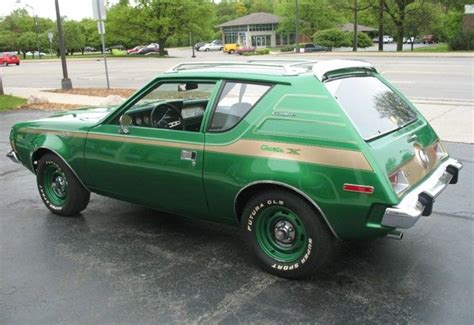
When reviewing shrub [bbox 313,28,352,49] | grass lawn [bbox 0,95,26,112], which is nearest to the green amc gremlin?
grass lawn [bbox 0,95,26,112]

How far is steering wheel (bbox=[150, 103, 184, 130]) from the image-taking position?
455cm

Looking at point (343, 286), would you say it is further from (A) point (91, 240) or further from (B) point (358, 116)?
(A) point (91, 240)

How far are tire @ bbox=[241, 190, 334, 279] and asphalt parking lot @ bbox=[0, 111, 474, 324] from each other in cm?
13

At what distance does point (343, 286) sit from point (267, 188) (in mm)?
915

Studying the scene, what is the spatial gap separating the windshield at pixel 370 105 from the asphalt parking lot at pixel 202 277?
1.11 m

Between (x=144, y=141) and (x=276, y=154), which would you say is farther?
(x=144, y=141)

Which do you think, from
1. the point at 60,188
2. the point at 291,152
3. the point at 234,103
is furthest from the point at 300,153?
the point at 60,188

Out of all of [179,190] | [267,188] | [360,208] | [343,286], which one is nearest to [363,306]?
[343,286]

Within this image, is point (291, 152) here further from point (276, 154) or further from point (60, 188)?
point (60, 188)

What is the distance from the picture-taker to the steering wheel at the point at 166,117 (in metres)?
4.55

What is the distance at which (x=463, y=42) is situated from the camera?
43281 millimetres

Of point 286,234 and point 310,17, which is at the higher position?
point 310,17

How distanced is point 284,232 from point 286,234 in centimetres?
2

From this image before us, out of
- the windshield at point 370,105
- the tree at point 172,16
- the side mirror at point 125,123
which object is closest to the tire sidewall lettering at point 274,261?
the windshield at point 370,105
